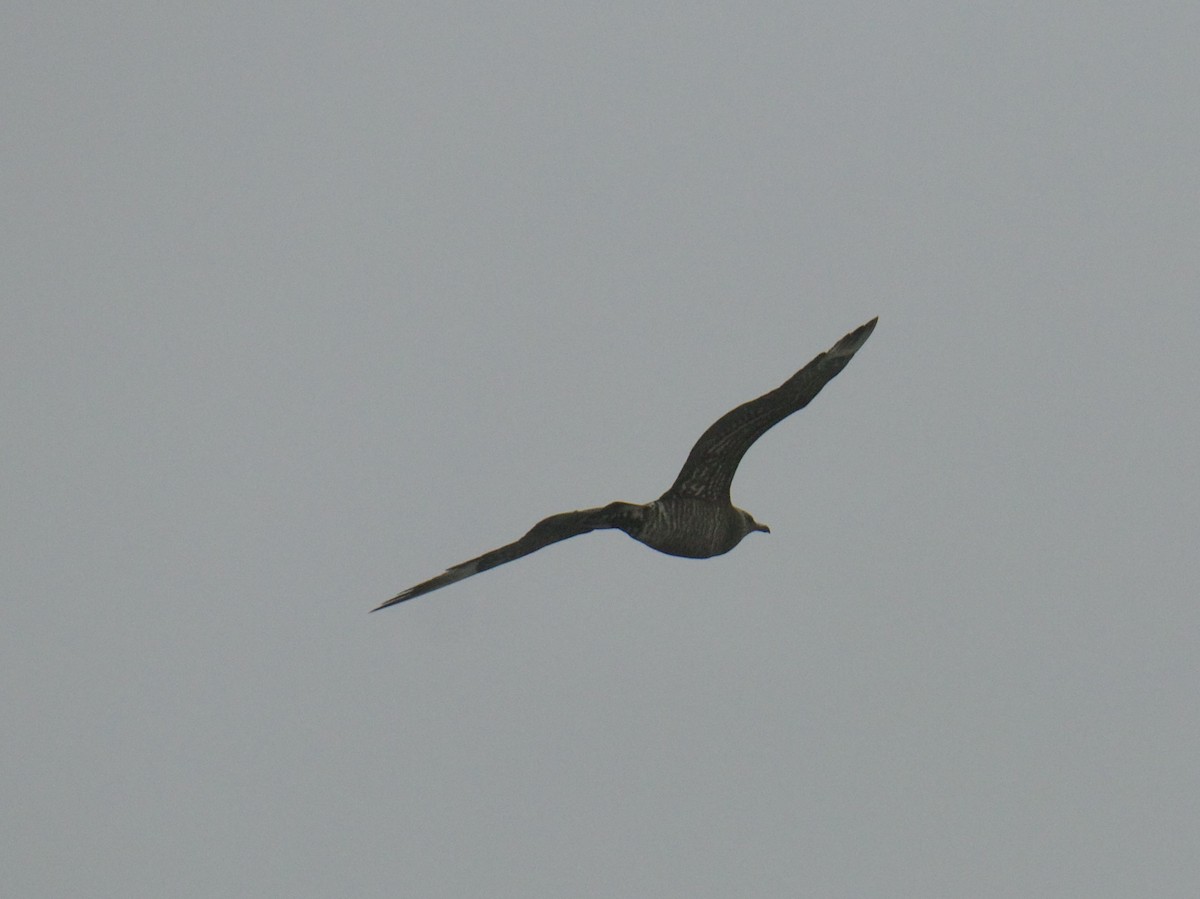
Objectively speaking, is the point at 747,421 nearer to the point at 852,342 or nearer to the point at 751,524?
the point at 852,342

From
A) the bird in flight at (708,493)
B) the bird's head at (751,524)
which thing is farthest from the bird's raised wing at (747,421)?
the bird's head at (751,524)

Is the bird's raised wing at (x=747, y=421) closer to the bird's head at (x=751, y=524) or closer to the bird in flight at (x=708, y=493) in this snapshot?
the bird in flight at (x=708, y=493)

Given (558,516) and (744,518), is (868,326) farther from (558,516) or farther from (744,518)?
(558,516)

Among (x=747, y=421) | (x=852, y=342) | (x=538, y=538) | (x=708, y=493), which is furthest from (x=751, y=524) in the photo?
(x=538, y=538)

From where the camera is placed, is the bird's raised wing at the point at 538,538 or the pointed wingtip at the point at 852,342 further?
the pointed wingtip at the point at 852,342

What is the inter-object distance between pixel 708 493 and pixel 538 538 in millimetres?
3520

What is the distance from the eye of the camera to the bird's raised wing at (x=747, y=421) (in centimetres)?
1795

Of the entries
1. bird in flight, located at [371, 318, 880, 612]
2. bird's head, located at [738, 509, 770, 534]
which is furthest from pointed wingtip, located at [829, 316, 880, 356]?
bird's head, located at [738, 509, 770, 534]

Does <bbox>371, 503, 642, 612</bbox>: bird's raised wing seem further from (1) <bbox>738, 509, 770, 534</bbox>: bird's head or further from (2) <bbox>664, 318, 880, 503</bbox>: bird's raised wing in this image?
(1) <bbox>738, 509, 770, 534</bbox>: bird's head

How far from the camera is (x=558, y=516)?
16016mm

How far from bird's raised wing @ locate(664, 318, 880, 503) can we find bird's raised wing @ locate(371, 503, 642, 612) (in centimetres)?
123

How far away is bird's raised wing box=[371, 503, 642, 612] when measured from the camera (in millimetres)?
16078

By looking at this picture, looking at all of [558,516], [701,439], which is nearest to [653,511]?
[701,439]

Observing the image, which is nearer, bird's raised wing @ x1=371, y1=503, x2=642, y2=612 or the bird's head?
bird's raised wing @ x1=371, y1=503, x2=642, y2=612
